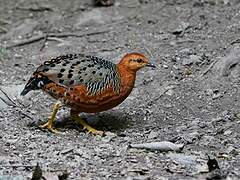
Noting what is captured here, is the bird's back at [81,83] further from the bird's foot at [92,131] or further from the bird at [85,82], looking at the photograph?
the bird's foot at [92,131]

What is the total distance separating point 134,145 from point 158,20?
4.36m

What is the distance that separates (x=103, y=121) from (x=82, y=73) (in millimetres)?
834

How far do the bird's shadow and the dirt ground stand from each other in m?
0.01

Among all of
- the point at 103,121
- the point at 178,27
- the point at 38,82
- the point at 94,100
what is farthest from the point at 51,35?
the point at 94,100

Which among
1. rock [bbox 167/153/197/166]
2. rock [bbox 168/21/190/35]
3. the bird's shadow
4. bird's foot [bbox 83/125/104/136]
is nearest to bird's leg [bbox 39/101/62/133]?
the bird's shadow

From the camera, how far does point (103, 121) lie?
24.3ft

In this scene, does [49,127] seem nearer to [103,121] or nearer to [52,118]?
[52,118]

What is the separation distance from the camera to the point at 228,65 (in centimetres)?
795

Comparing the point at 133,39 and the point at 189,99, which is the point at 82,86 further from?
the point at 133,39

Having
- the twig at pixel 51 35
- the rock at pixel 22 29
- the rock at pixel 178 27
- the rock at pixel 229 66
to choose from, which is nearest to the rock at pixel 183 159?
the rock at pixel 229 66

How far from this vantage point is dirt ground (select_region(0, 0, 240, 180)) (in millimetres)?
5832

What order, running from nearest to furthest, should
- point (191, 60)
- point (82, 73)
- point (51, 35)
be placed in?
1. point (82, 73)
2. point (191, 60)
3. point (51, 35)

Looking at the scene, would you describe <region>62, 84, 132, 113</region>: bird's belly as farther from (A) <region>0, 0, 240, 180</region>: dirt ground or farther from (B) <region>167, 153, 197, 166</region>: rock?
(B) <region>167, 153, 197, 166</region>: rock

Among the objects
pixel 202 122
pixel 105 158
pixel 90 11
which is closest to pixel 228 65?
pixel 202 122
